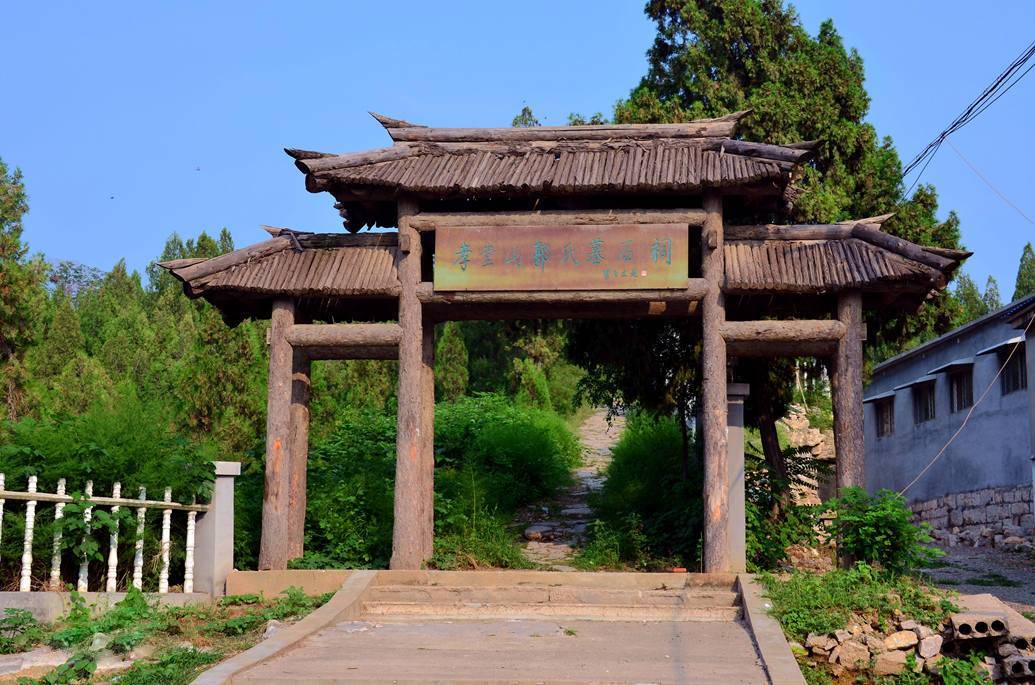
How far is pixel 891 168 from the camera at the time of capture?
17344mm

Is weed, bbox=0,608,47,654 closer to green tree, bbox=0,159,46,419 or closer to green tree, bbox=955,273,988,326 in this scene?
green tree, bbox=0,159,46,419

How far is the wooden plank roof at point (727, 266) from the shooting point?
11.6 metres

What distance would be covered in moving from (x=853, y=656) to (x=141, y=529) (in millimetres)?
6182

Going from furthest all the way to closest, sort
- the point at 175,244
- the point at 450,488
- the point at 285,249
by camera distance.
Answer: the point at 175,244
the point at 450,488
the point at 285,249

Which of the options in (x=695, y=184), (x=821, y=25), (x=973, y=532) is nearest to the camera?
(x=695, y=184)

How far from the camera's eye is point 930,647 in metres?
8.56

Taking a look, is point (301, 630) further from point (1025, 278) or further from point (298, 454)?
point (1025, 278)

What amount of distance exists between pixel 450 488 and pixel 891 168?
8.36 meters

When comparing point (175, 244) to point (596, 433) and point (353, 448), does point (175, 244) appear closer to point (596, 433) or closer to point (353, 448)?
point (596, 433)

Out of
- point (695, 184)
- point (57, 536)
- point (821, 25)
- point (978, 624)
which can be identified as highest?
point (821, 25)

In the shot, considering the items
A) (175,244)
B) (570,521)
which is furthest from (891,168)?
(175,244)

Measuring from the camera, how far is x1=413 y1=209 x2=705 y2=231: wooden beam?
11922 mm

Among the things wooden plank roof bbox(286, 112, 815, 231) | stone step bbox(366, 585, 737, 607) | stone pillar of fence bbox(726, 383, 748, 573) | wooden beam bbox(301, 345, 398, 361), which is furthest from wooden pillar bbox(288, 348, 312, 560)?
stone pillar of fence bbox(726, 383, 748, 573)

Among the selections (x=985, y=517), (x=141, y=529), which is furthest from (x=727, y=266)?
(x=985, y=517)
